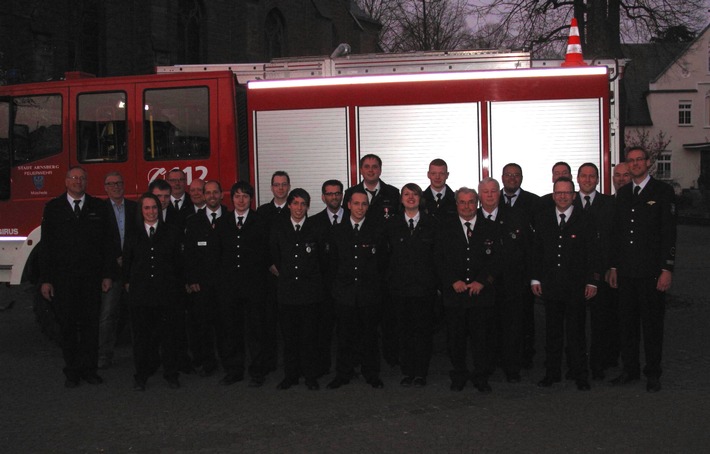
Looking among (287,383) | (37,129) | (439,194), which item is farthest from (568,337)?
(37,129)

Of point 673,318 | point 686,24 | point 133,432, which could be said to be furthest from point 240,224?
point 686,24

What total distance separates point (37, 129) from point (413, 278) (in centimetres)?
476

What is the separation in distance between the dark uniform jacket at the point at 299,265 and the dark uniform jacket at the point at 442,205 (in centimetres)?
114

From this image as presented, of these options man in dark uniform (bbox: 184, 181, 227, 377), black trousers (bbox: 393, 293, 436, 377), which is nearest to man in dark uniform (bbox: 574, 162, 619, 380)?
black trousers (bbox: 393, 293, 436, 377)

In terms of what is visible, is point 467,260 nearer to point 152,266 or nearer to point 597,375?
point 597,375

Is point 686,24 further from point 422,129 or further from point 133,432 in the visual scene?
point 133,432

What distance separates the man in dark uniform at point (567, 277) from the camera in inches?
250

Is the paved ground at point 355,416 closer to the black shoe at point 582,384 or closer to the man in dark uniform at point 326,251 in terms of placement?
the black shoe at point 582,384

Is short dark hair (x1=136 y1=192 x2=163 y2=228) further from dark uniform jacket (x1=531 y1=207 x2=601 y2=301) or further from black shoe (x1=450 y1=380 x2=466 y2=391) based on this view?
dark uniform jacket (x1=531 y1=207 x2=601 y2=301)

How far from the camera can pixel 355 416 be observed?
563 centimetres

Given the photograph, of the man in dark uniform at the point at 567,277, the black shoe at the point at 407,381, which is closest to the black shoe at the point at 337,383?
the black shoe at the point at 407,381

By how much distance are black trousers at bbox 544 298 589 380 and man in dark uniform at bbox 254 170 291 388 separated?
244cm

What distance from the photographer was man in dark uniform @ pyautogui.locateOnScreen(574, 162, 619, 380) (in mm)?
6594

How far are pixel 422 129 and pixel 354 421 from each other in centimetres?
367
